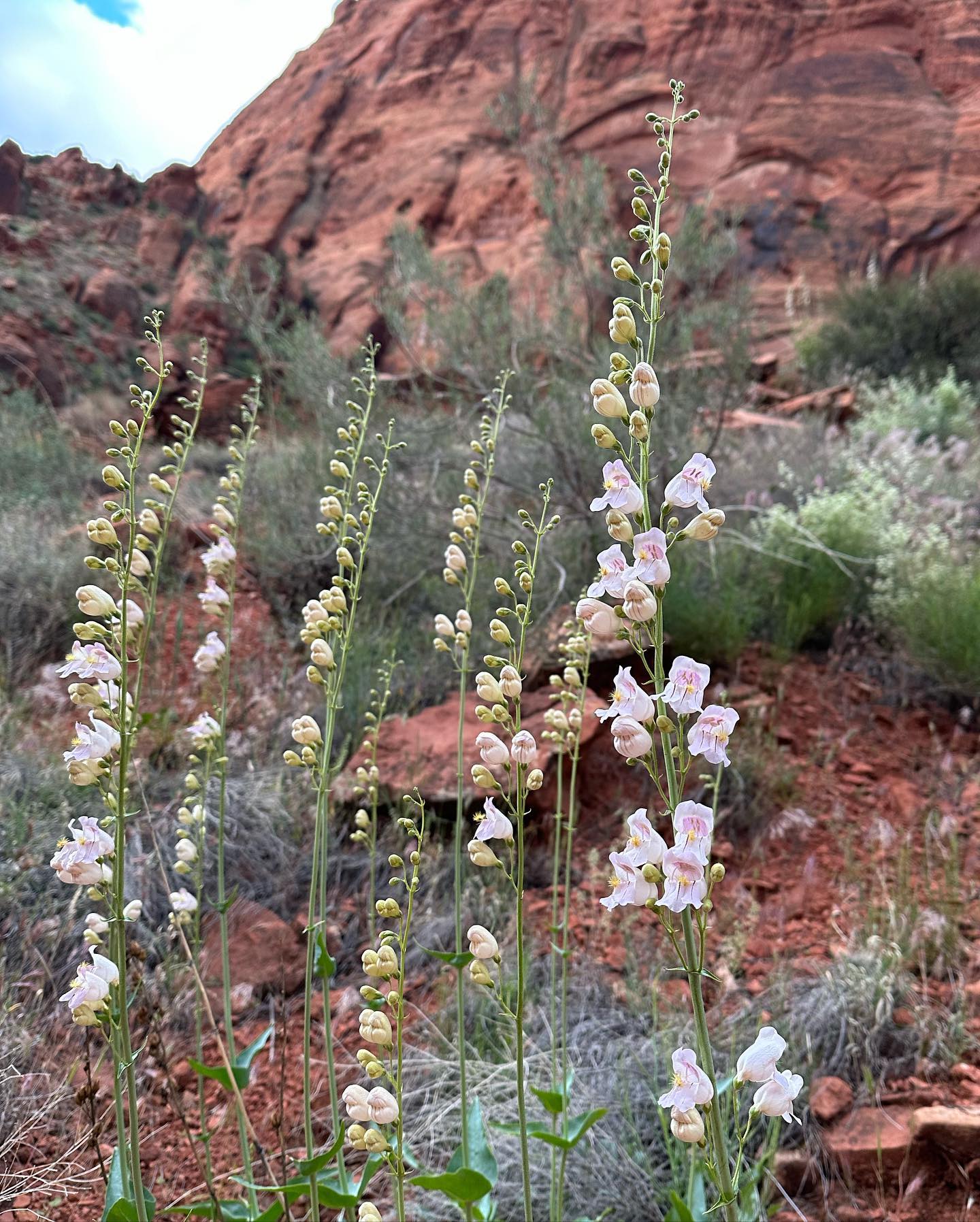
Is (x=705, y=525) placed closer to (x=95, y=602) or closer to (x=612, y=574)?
(x=612, y=574)

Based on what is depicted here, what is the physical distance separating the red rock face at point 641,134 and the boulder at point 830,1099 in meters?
17.9

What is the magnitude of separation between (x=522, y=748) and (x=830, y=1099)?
1.74m

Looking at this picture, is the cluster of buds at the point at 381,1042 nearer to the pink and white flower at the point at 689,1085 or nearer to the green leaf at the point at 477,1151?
the green leaf at the point at 477,1151

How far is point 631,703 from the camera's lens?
3.93 ft

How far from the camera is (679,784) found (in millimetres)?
1182

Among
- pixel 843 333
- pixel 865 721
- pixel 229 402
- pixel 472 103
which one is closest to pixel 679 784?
pixel 865 721

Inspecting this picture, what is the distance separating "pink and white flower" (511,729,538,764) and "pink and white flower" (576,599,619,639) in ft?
0.78

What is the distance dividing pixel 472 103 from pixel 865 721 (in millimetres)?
23758

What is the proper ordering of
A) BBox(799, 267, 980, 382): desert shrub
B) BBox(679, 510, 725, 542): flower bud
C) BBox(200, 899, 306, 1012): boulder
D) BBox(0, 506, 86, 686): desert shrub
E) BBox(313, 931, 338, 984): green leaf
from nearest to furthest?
BBox(679, 510, 725, 542): flower bud
BBox(313, 931, 338, 984): green leaf
BBox(200, 899, 306, 1012): boulder
BBox(0, 506, 86, 686): desert shrub
BBox(799, 267, 980, 382): desert shrub

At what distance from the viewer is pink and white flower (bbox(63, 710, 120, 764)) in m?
1.44

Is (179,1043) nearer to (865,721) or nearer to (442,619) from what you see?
(442,619)

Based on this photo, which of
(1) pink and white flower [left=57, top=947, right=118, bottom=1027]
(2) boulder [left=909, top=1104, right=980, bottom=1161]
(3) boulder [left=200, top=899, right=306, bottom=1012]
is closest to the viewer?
(1) pink and white flower [left=57, top=947, right=118, bottom=1027]

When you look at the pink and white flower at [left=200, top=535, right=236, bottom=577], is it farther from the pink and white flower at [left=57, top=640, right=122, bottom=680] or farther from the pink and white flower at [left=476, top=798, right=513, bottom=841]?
the pink and white flower at [left=476, top=798, right=513, bottom=841]

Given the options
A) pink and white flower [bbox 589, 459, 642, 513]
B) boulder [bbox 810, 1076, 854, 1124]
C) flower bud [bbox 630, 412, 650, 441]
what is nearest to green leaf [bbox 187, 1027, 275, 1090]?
pink and white flower [bbox 589, 459, 642, 513]
